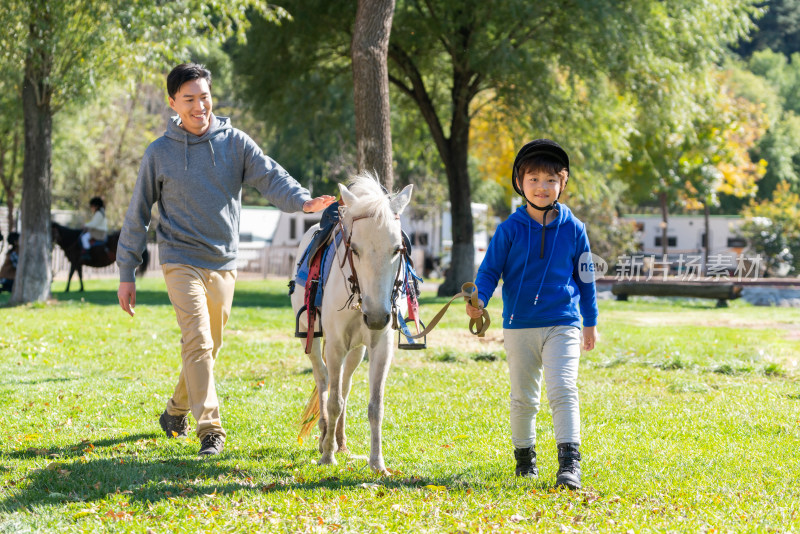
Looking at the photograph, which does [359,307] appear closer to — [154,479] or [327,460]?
[327,460]

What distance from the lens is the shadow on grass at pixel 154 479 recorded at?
4473 mm

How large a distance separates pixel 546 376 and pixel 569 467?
1.67ft

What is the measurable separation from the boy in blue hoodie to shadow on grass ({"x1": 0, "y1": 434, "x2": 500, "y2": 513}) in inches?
24.5

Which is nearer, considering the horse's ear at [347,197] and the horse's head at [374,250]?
the horse's head at [374,250]

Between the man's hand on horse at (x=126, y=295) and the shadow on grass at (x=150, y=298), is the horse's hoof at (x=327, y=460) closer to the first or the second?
the man's hand on horse at (x=126, y=295)

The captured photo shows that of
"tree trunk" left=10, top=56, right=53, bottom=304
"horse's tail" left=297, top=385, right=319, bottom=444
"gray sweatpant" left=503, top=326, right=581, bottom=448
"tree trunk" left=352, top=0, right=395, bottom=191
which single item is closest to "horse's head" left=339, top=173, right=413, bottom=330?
"gray sweatpant" left=503, top=326, right=581, bottom=448

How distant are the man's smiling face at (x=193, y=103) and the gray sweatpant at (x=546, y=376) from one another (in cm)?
239

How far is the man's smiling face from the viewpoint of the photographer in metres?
5.42

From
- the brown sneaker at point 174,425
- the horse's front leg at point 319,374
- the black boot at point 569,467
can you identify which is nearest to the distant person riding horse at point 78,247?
the brown sneaker at point 174,425

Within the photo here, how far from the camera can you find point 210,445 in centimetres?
554

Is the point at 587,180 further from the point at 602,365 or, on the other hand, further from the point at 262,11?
the point at 602,365

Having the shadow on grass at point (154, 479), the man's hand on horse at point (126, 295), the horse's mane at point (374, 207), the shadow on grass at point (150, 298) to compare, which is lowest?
the shadow on grass at point (150, 298)

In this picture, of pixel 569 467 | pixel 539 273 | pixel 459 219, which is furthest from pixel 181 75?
pixel 459 219

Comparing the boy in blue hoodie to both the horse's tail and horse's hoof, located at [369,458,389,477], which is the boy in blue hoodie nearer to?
horse's hoof, located at [369,458,389,477]
